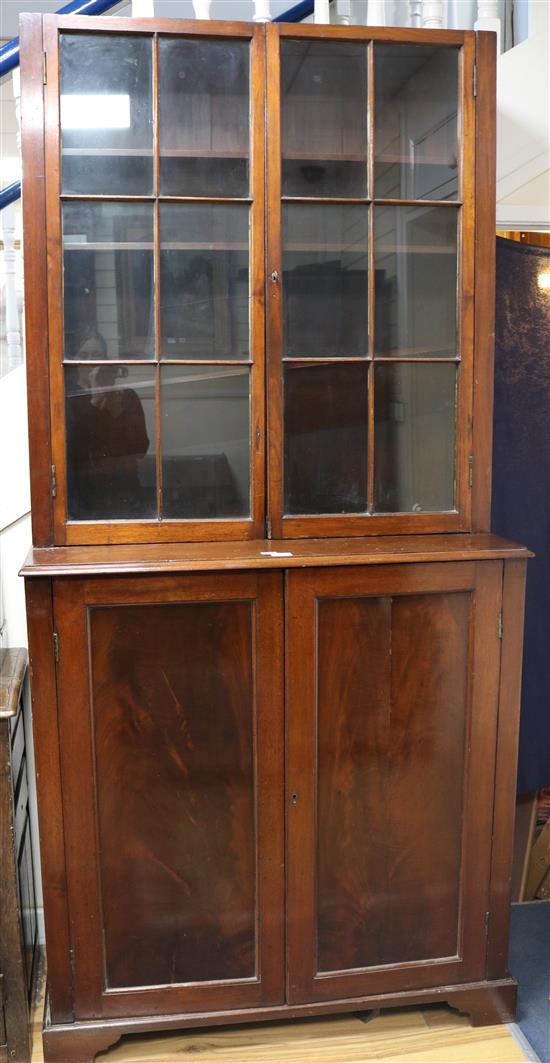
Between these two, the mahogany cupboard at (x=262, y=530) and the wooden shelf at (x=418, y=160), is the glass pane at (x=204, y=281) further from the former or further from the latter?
the wooden shelf at (x=418, y=160)

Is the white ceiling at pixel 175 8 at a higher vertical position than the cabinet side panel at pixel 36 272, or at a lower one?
higher

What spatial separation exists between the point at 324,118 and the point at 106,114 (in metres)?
0.46

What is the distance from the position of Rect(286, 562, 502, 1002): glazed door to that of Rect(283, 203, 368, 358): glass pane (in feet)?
1.72

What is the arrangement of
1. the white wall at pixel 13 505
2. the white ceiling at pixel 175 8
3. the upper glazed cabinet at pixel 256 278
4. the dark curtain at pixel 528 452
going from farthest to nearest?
the white ceiling at pixel 175 8
the dark curtain at pixel 528 452
the white wall at pixel 13 505
the upper glazed cabinet at pixel 256 278

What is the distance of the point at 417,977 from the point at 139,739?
2.78 feet

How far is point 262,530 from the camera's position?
1901mm

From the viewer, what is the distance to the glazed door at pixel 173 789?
67.9 inches

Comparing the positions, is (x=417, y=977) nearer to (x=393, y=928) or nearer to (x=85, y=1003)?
(x=393, y=928)

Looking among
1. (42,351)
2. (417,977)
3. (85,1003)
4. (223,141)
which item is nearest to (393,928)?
(417,977)

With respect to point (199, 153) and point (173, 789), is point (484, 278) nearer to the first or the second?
point (199, 153)

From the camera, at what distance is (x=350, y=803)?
6.04 feet

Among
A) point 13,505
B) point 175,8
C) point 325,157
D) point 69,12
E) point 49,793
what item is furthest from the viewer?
point 175,8

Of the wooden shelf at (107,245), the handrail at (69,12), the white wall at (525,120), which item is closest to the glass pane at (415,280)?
the white wall at (525,120)

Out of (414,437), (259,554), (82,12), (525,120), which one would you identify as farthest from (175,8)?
(259,554)
